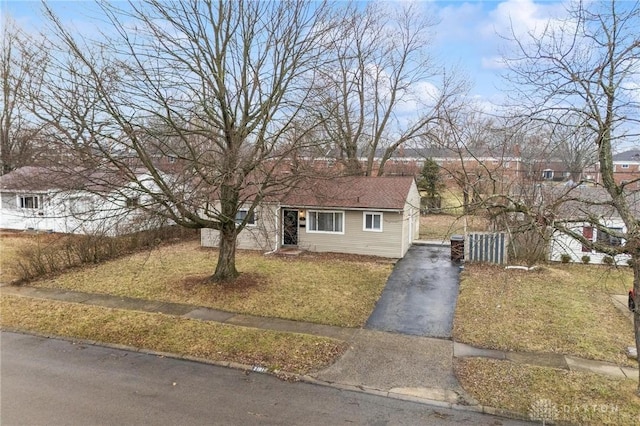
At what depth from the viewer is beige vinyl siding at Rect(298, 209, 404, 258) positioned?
18531mm

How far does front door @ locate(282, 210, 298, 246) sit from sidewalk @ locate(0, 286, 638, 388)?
368 inches

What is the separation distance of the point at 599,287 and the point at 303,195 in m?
12.2

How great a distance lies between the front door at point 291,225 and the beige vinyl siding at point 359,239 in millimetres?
313

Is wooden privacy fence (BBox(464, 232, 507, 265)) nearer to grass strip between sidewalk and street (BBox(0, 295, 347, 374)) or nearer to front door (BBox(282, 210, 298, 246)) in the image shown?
front door (BBox(282, 210, 298, 246))

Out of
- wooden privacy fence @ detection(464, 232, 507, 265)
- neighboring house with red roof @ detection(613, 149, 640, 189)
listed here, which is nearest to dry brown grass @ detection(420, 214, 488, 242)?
wooden privacy fence @ detection(464, 232, 507, 265)

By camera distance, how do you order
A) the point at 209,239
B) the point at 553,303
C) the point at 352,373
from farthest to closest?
1. the point at 209,239
2. the point at 553,303
3. the point at 352,373

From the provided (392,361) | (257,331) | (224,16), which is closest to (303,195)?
(224,16)

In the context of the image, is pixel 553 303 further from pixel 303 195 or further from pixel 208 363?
pixel 303 195

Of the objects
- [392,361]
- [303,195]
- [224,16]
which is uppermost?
[224,16]

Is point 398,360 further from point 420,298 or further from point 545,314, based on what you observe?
point 545,314

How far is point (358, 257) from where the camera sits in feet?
61.4

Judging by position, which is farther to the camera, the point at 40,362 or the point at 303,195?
the point at 303,195

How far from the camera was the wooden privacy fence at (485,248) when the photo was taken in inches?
691

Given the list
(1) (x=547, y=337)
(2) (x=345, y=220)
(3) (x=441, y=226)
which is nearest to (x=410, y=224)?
(2) (x=345, y=220)
